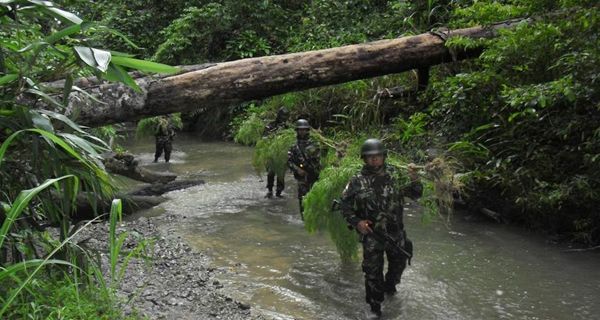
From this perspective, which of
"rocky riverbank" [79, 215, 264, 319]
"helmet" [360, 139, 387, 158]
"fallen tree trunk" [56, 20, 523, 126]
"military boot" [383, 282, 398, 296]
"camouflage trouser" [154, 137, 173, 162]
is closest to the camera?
"rocky riverbank" [79, 215, 264, 319]

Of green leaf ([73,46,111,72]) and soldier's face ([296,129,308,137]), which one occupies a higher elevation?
green leaf ([73,46,111,72])

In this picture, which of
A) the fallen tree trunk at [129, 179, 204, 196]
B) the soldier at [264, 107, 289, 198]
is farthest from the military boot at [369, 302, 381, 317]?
the fallen tree trunk at [129, 179, 204, 196]

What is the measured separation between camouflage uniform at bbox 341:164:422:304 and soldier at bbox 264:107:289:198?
201 inches

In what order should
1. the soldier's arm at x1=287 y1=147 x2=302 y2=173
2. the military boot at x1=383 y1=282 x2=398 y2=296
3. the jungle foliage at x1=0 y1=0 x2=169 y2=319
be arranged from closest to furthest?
the jungle foliage at x1=0 y1=0 x2=169 y2=319 < the military boot at x1=383 y1=282 x2=398 y2=296 < the soldier's arm at x1=287 y1=147 x2=302 y2=173

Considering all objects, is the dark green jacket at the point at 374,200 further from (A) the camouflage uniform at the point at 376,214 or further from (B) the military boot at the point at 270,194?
(B) the military boot at the point at 270,194

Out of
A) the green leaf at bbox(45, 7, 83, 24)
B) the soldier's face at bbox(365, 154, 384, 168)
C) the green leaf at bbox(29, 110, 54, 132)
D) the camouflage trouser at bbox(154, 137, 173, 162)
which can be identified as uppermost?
the green leaf at bbox(45, 7, 83, 24)

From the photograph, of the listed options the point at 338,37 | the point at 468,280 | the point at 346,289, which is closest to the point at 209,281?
the point at 346,289

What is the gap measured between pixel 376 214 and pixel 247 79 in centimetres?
257

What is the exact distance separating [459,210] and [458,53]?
2.61 metres

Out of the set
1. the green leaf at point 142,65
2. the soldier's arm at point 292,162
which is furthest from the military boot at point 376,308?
the soldier's arm at point 292,162

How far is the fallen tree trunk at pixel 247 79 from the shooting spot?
6.96 metres

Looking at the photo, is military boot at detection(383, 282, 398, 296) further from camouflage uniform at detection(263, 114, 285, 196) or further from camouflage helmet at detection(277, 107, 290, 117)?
camouflage helmet at detection(277, 107, 290, 117)

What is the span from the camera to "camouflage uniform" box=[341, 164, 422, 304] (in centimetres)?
623

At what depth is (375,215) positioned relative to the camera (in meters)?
6.31
